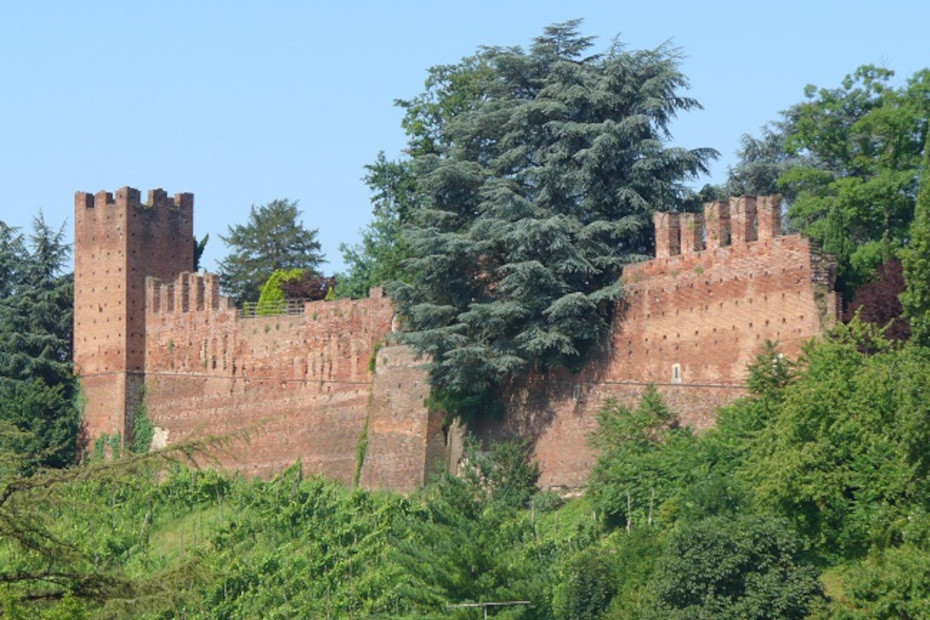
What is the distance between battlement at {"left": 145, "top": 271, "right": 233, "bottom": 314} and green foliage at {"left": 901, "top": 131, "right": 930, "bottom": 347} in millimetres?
20384

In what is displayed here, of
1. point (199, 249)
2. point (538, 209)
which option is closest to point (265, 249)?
point (199, 249)

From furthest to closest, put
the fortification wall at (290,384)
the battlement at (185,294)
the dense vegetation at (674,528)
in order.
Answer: the battlement at (185,294) → the fortification wall at (290,384) → the dense vegetation at (674,528)

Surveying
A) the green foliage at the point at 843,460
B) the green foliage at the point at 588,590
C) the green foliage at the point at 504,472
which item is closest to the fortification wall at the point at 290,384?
the green foliage at the point at 504,472

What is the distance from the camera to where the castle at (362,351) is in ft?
102

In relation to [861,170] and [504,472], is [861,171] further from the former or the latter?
[504,472]

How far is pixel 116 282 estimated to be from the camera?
145ft

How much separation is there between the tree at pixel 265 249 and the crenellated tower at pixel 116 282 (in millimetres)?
8040

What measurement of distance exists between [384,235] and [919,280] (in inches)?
885

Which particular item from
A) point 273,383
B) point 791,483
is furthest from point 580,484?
point 273,383

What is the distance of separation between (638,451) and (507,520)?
240 cm

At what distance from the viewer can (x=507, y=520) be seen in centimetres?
3158

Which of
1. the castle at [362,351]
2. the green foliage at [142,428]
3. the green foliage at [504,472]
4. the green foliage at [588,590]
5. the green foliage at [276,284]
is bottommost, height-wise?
the green foliage at [588,590]

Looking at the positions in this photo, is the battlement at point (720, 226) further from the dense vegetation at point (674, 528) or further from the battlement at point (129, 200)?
the battlement at point (129, 200)

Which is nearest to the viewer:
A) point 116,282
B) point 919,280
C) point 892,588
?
point 892,588
